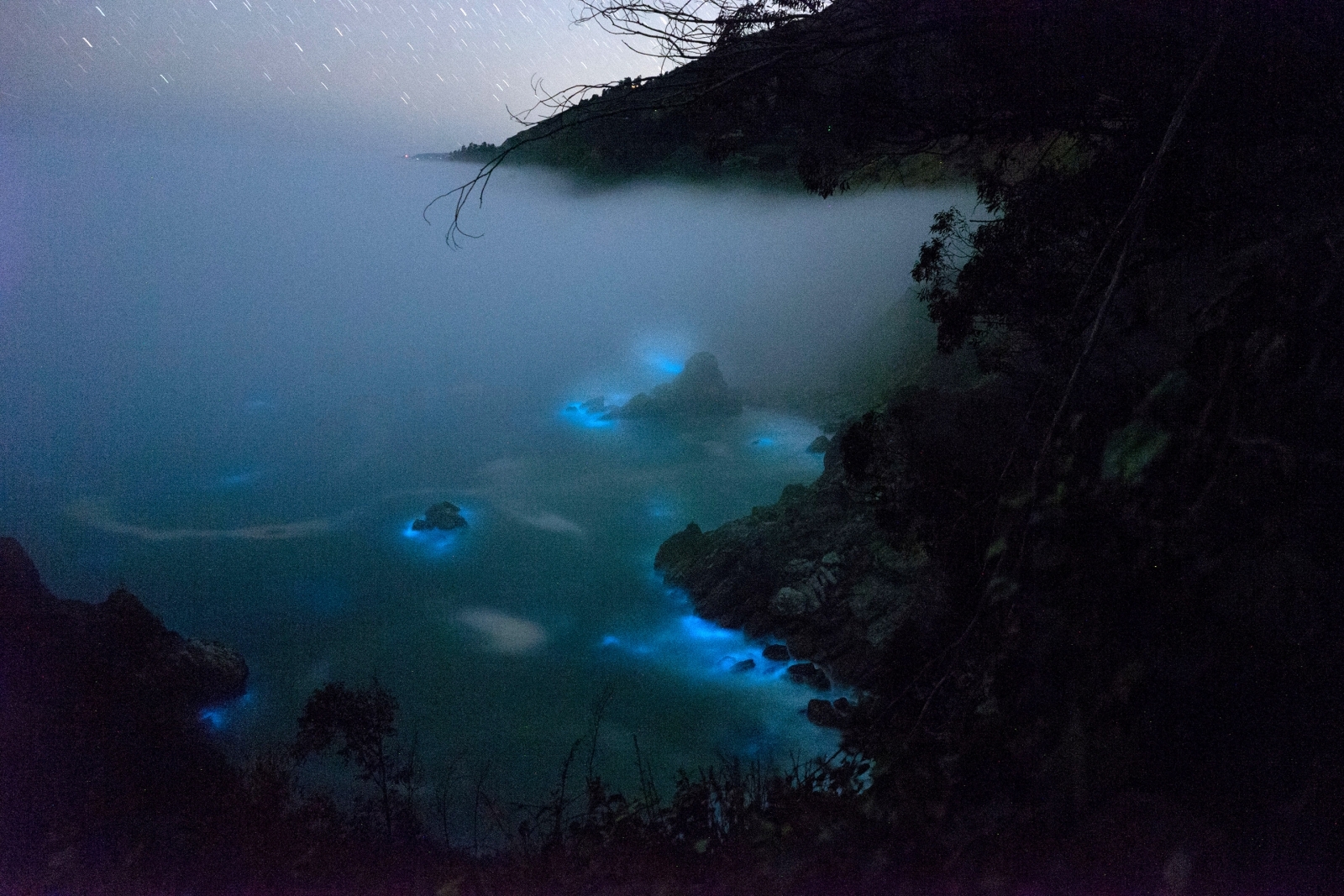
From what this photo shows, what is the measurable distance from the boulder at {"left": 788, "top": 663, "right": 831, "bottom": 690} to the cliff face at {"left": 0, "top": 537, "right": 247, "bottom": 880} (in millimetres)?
15525

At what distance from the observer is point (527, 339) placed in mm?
122438

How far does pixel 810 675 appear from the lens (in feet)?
72.7

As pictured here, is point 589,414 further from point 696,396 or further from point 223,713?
point 223,713

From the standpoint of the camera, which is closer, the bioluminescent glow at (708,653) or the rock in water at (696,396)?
the bioluminescent glow at (708,653)

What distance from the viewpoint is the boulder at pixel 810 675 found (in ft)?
71.5

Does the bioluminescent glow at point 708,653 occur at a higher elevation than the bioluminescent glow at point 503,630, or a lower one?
lower

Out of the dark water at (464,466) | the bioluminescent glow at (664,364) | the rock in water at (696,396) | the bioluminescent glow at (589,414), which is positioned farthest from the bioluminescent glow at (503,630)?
the bioluminescent glow at (664,364)

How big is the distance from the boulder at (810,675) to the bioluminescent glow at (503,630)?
14.7m

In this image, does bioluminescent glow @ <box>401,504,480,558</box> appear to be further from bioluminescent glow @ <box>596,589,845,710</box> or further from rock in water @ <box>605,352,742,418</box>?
rock in water @ <box>605,352,742,418</box>

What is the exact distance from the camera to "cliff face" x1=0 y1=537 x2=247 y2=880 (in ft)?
23.2

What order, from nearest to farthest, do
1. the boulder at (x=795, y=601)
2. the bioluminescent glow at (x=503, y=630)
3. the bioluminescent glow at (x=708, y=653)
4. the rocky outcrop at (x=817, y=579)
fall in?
1. the rocky outcrop at (x=817, y=579)
2. the bioluminescent glow at (x=708, y=653)
3. the boulder at (x=795, y=601)
4. the bioluminescent glow at (x=503, y=630)

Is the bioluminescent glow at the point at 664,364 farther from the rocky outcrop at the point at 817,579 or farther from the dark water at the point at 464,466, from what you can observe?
the rocky outcrop at the point at 817,579

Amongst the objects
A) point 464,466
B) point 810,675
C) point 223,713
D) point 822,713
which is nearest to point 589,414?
point 464,466

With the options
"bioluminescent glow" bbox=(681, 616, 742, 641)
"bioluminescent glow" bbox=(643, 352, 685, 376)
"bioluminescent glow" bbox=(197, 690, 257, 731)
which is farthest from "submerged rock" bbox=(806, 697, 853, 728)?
"bioluminescent glow" bbox=(643, 352, 685, 376)
